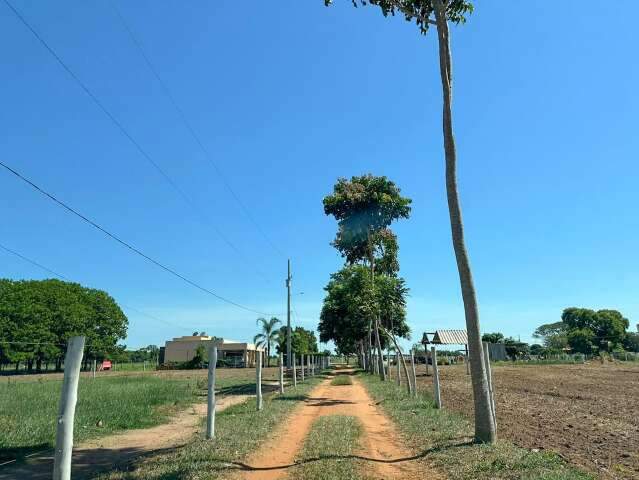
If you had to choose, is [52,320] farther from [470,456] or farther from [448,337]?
[470,456]

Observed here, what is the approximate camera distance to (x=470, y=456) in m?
8.76

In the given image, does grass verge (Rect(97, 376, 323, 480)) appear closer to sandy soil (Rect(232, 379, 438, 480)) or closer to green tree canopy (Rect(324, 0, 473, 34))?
sandy soil (Rect(232, 379, 438, 480))

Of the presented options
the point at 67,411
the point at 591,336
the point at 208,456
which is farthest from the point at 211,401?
the point at 591,336

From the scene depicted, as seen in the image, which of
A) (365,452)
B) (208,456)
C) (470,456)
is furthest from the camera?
→ (365,452)

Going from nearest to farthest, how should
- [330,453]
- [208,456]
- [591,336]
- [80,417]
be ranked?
1. [208,456]
2. [330,453]
3. [80,417]
4. [591,336]

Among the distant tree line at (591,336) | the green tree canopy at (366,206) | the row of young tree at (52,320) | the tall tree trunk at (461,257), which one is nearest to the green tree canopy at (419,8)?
the tall tree trunk at (461,257)

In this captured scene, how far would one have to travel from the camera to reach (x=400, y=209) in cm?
3444

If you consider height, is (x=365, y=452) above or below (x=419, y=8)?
below

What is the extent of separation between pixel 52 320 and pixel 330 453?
7307 centimetres

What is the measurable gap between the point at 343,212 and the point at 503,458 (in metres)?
27.1

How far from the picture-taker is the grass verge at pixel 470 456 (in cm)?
746

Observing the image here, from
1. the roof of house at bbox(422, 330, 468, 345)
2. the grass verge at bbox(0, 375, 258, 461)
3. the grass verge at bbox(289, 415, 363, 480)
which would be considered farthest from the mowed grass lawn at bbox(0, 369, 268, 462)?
the roof of house at bbox(422, 330, 468, 345)

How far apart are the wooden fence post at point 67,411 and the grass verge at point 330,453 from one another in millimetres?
3712

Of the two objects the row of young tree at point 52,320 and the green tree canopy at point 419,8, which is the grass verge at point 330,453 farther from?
the row of young tree at point 52,320
